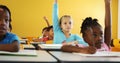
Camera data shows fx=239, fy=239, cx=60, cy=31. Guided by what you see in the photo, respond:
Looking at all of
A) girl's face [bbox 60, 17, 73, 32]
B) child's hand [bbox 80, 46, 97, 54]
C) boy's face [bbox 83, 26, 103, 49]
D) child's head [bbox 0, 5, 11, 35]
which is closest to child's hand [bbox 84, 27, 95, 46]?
boy's face [bbox 83, 26, 103, 49]

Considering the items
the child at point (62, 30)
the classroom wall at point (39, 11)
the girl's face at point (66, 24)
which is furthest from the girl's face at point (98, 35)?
the classroom wall at point (39, 11)

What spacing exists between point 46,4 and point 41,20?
531mm

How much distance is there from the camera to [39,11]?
24.6 ft

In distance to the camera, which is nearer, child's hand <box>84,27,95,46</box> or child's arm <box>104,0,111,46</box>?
child's hand <box>84,27,95,46</box>

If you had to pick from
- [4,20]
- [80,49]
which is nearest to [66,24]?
[4,20]

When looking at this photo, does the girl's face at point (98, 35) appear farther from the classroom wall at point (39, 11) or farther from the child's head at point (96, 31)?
the classroom wall at point (39, 11)

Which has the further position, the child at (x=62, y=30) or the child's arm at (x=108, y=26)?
the child at (x=62, y=30)

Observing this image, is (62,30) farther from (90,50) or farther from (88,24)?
(90,50)

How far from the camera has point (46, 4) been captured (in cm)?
754

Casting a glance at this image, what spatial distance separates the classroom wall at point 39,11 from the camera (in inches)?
289

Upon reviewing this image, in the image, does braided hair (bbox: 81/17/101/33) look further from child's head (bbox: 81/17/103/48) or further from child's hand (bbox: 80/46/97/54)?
child's hand (bbox: 80/46/97/54)

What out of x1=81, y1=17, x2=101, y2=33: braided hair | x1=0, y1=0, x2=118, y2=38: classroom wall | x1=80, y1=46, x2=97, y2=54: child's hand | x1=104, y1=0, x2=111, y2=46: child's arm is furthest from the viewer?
x1=0, y1=0, x2=118, y2=38: classroom wall

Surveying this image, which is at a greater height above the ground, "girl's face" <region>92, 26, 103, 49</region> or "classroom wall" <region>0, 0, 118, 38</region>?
"classroom wall" <region>0, 0, 118, 38</region>

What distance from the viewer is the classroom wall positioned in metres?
7.33
